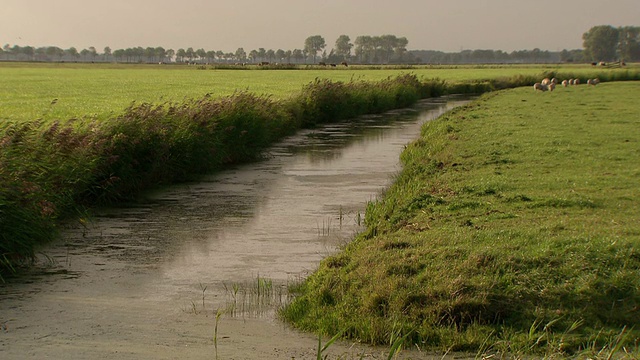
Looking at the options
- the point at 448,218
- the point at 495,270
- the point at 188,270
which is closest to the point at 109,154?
the point at 188,270

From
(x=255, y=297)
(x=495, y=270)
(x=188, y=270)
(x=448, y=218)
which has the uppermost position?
(x=495, y=270)

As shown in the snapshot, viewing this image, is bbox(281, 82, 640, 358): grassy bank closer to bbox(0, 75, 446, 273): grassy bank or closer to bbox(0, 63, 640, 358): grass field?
bbox(0, 63, 640, 358): grass field

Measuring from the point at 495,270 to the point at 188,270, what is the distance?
4413 millimetres

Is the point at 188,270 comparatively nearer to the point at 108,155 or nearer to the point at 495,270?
the point at 495,270

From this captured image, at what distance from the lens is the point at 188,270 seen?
9.96 meters

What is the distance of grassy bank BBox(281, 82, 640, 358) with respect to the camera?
22.1 feet

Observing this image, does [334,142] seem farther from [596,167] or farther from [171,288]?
[171,288]

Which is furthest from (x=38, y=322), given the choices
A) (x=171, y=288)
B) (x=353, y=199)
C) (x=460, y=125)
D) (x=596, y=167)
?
(x=460, y=125)

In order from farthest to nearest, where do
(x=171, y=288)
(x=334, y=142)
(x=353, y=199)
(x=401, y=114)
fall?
(x=401, y=114) → (x=334, y=142) → (x=353, y=199) → (x=171, y=288)

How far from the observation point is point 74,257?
1059 cm

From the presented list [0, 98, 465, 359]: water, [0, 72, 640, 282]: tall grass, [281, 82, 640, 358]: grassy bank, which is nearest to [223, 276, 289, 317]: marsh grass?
[0, 98, 465, 359]: water

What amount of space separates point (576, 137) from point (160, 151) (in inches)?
452

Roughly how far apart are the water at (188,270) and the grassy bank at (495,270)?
709 millimetres

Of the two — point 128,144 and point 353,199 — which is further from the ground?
point 128,144
